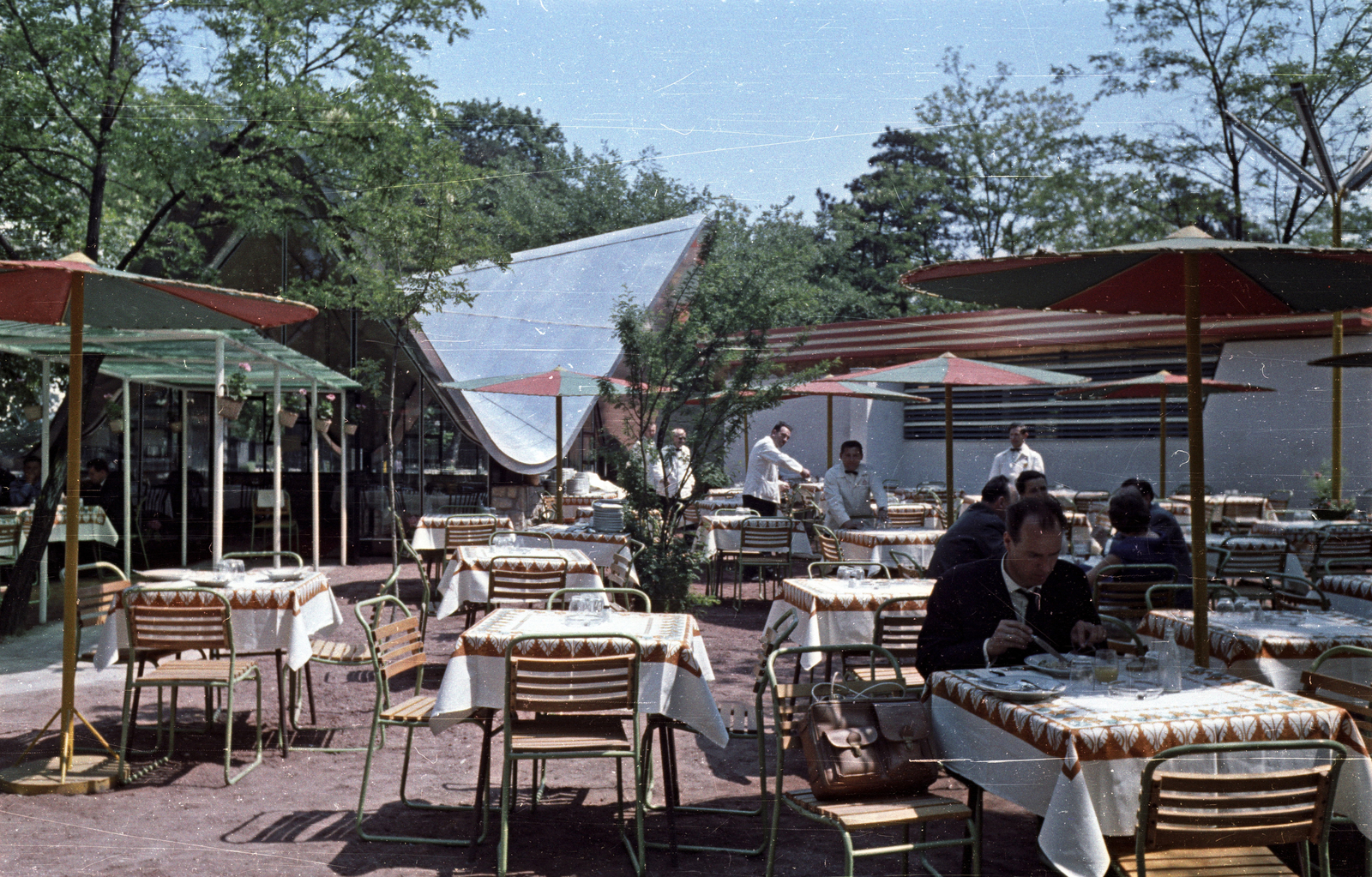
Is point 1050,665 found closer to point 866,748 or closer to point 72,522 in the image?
point 866,748

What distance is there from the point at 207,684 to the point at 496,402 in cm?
1014

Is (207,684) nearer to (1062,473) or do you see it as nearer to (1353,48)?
(1353,48)

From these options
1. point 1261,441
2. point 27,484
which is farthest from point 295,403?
point 1261,441

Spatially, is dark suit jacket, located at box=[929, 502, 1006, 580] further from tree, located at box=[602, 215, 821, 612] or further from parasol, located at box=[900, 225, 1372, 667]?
tree, located at box=[602, 215, 821, 612]

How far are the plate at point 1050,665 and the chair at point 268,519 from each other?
1112cm

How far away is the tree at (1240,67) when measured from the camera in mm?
8477

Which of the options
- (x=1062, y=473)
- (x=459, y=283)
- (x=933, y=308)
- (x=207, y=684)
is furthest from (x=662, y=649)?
(x=933, y=308)

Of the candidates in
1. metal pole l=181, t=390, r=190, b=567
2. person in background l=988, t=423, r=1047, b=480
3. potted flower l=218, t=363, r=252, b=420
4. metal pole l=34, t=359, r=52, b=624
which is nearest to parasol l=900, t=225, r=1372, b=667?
person in background l=988, t=423, r=1047, b=480

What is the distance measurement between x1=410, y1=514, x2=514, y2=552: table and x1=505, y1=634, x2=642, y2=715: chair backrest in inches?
249

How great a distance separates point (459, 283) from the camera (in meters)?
12.8

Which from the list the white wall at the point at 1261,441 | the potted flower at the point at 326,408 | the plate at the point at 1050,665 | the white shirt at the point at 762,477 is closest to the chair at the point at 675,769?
the plate at the point at 1050,665

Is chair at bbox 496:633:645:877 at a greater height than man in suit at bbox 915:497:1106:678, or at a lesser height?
lesser

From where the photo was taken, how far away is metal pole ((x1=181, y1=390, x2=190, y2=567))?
478 inches

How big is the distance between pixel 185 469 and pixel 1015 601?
11.3 metres
